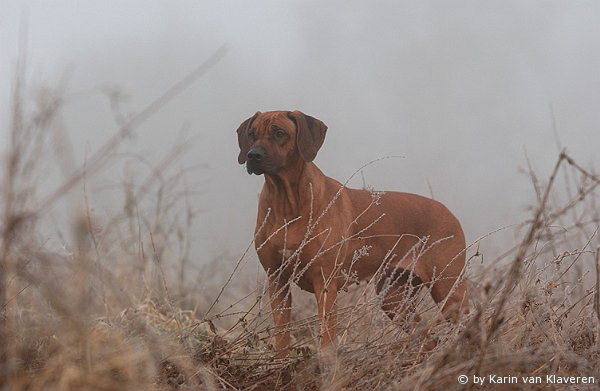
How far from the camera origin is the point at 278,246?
14.8ft

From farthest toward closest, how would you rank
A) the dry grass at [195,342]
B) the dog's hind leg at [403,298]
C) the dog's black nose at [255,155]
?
the dog's black nose at [255,155]
the dog's hind leg at [403,298]
the dry grass at [195,342]

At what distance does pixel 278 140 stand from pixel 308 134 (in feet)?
0.72

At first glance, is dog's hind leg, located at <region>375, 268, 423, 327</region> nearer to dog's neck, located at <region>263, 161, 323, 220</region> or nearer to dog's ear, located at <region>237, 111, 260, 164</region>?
dog's neck, located at <region>263, 161, 323, 220</region>

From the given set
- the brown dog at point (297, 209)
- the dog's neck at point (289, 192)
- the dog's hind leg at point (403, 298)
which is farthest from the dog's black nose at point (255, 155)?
the dog's hind leg at point (403, 298)

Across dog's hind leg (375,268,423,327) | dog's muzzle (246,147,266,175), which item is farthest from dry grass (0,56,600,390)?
dog's muzzle (246,147,266,175)

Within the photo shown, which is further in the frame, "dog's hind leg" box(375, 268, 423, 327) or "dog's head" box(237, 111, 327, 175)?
"dog's head" box(237, 111, 327, 175)

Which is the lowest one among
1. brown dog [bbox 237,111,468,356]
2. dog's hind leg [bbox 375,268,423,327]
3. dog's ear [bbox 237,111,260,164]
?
dog's hind leg [bbox 375,268,423,327]

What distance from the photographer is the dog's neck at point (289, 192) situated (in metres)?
4.61

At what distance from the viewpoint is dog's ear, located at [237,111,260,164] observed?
4.69 meters

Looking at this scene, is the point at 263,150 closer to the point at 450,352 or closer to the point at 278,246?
the point at 278,246

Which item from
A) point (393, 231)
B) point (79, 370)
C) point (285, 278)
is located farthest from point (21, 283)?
point (393, 231)

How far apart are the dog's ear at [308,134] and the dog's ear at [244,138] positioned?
0.96ft

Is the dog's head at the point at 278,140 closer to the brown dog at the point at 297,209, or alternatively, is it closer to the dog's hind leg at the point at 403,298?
the brown dog at the point at 297,209

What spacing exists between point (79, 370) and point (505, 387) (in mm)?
1316
